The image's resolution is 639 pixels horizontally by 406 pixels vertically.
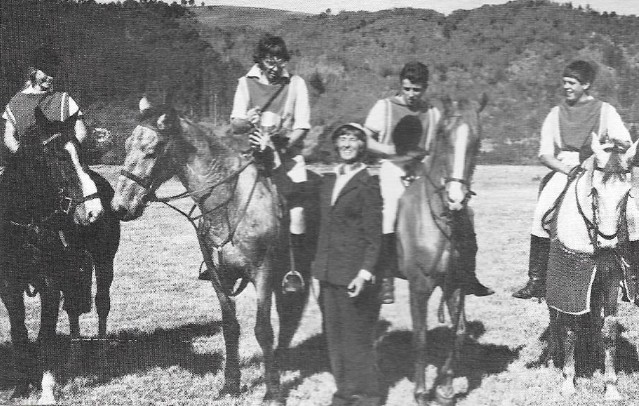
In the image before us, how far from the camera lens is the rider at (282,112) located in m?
4.45

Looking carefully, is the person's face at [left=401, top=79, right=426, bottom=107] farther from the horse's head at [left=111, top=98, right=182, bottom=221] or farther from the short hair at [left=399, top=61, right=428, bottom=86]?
the horse's head at [left=111, top=98, right=182, bottom=221]

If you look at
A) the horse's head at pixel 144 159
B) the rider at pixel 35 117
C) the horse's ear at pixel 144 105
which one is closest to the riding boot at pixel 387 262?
the horse's head at pixel 144 159

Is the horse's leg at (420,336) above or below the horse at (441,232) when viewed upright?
below

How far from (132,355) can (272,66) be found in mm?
2452

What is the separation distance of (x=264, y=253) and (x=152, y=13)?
2357 mm

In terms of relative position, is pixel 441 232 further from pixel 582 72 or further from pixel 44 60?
pixel 44 60

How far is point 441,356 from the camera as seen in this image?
4.45 metres

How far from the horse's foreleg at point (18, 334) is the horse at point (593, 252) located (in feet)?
12.1

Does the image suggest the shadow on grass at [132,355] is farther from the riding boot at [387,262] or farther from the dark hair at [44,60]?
the dark hair at [44,60]

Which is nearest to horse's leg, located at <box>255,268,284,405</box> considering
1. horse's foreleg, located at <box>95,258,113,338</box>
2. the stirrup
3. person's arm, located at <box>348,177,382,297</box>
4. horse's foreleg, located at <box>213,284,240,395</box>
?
the stirrup

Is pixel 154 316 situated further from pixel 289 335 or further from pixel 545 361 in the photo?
pixel 545 361

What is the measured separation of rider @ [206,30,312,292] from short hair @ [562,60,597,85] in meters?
1.86

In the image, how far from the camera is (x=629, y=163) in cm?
416

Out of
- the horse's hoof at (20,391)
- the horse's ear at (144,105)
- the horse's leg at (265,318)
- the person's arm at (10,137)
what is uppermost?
the horse's ear at (144,105)
